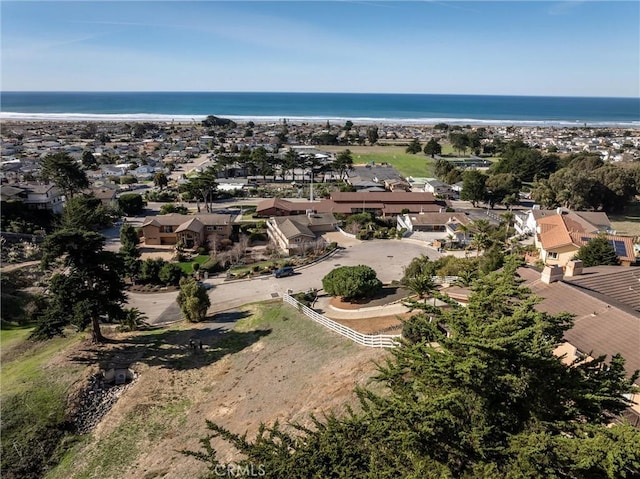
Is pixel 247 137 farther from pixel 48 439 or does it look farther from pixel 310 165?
pixel 48 439

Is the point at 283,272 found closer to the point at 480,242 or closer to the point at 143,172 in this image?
the point at 480,242

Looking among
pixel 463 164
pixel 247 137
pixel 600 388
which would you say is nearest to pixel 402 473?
pixel 600 388

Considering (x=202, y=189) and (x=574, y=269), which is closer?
(x=574, y=269)

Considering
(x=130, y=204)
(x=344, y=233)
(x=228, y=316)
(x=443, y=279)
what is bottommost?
(x=228, y=316)

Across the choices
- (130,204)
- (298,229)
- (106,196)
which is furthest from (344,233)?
(106,196)

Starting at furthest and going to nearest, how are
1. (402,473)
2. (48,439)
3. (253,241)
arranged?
(253,241)
(48,439)
(402,473)

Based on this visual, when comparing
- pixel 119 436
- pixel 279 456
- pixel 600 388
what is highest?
pixel 600 388

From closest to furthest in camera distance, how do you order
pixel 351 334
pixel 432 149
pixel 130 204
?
1. pixel 351 334
2. pixel 130 204
3. pixel 432 149

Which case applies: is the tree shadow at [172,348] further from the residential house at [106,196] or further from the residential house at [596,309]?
the residential house at [106,196]
